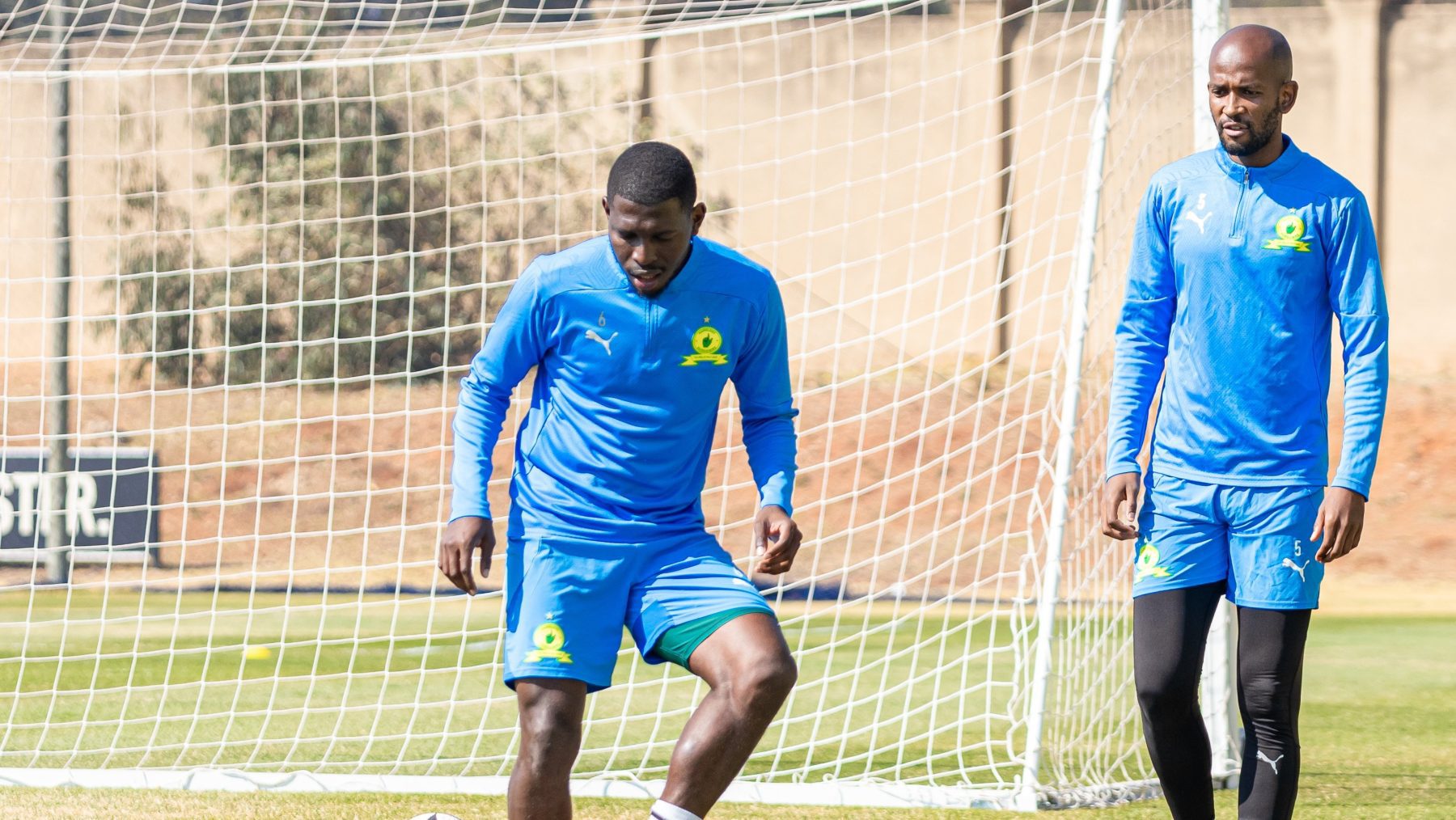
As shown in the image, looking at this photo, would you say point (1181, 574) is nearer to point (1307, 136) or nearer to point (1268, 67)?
point (1268, 67)

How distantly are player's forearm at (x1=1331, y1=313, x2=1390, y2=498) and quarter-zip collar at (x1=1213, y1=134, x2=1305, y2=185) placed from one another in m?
0.31

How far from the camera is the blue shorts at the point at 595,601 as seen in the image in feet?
10.7

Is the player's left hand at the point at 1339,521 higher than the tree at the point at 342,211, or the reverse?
the tree at the point at 342,211

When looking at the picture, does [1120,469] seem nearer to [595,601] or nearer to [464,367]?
[595,601]

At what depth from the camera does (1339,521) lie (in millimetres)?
Answer: 3139

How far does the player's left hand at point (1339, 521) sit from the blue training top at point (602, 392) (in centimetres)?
102

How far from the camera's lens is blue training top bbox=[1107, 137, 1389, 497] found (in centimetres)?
322

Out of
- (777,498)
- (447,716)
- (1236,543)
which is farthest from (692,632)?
(447,716)

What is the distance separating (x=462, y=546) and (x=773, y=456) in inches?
26.5

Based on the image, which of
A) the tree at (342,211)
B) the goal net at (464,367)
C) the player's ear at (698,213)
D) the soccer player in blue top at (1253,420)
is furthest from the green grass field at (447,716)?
the tree at (342,211)

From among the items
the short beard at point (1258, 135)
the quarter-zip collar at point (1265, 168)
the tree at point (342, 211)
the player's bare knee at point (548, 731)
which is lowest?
the player's bare knee at point (548, 731)

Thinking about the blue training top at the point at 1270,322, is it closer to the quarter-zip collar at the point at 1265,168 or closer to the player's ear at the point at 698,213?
the quarter-zip collar at the point at 1265,168

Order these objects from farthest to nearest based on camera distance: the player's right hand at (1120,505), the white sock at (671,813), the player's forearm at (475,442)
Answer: the player's right hand at (1120,505), the player's forearm at (475,442), the white sock at (671,813)

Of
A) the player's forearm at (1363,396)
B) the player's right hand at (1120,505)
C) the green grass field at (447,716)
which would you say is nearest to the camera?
the player's forearm at (1363,396)
